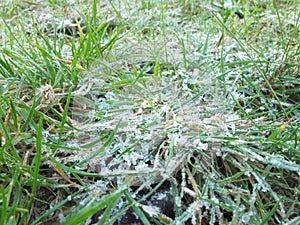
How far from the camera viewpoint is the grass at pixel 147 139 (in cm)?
86

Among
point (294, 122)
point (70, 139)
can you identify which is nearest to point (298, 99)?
point (294, 122)

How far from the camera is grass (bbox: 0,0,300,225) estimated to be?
86 centimetres

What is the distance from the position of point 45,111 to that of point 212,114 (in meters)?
0.46

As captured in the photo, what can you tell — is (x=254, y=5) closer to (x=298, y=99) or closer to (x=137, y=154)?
(x=298, y=99)

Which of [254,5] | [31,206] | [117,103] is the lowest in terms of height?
[31,206]

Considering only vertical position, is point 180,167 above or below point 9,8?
below

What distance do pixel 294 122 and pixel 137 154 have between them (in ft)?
1.39

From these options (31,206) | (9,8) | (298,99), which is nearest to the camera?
(31,206)

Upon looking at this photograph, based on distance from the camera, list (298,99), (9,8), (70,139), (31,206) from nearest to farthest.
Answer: (31,206) < (70,139) < (298,99) < (9,8)

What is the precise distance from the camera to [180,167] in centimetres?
94

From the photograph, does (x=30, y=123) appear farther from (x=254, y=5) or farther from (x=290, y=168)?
(x=254, y=5)

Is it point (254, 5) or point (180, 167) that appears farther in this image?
point (254, 5)

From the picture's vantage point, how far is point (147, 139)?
981 mm

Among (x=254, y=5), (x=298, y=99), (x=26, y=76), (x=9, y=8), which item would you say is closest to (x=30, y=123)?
(x=26, y=76)
